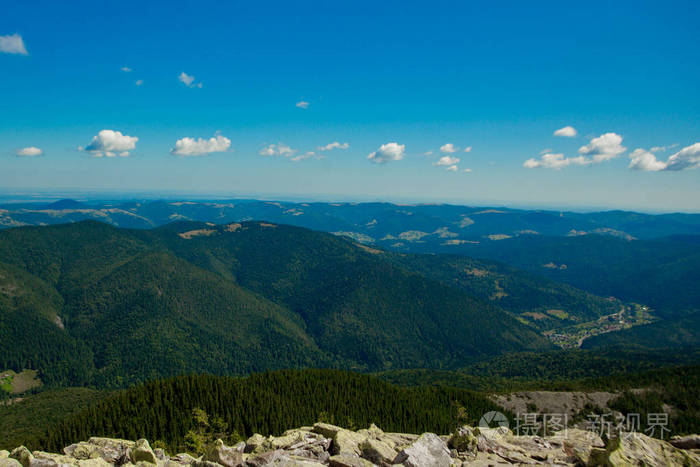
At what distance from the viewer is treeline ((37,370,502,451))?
84.1 m

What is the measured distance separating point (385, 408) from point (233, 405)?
47397 mm

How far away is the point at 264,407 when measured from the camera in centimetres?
9262

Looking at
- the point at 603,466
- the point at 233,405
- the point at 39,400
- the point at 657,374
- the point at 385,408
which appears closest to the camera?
the point at 603,466

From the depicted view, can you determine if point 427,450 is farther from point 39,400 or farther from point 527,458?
point 39,400

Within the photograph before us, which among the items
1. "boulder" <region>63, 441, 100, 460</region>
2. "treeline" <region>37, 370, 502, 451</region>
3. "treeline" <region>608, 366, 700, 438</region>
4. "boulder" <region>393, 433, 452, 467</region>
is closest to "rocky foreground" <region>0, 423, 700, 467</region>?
"boulder" <region>393, 433, 452, 467</region>

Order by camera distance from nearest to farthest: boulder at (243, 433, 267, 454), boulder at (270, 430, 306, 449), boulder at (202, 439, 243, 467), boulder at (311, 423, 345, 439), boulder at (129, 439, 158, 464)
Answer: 1. boulder at (202, 439, 243, 467)
2. boulder at (129, 439, 158, 464)
3. boulder at (270, 430, 306, 449)
4. boulder at (243, 433, 267, 454)
5. boulder at (311, 423, 345, 439)

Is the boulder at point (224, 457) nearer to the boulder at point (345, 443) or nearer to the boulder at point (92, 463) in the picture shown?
the boulder at point (92, 463)

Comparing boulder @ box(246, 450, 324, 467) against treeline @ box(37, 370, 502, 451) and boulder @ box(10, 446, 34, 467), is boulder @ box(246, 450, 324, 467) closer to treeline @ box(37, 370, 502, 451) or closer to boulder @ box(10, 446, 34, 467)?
boulder @ box(10, 446, 34, 467)

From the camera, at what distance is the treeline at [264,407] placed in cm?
8412

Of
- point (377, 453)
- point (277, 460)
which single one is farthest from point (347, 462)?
point (277, 460)

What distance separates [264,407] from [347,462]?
6883 cm

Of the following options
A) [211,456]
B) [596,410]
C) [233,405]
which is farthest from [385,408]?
[211,456]

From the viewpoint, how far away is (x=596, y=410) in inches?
4493

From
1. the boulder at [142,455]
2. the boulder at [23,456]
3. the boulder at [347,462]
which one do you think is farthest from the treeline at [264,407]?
the boulder at [347,462]
